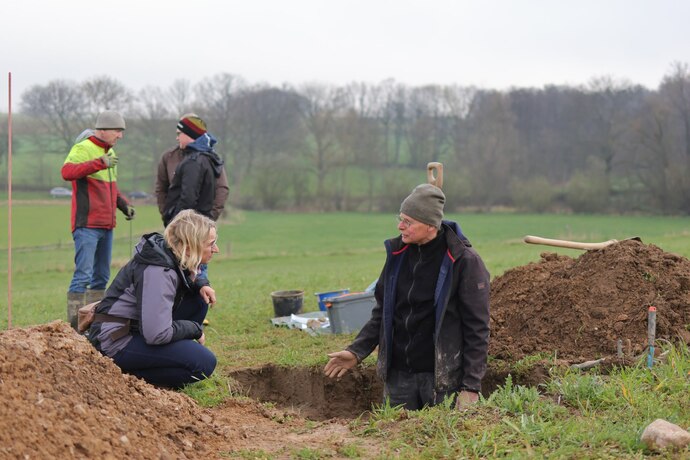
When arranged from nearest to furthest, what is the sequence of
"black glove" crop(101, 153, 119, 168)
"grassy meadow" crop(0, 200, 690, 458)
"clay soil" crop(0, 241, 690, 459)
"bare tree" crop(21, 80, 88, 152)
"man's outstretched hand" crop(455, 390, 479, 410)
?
1. "clay soil" crop(0, 241, 690, 459)
2. "grassy meadow" crop(0, 200, 690, 458)
3. "man's outstretched hand" crop(455, 390, 479, 410)
4. "black glove" crop(101, 153, 119, 168)
5. "bare tree" crop(21, 80, 88, 152)

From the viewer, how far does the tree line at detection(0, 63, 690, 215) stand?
56.5 metres

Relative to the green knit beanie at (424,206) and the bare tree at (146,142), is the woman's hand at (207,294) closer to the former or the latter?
the green knit beanie at (424,206)

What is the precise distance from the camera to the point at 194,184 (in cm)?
778

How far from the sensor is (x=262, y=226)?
4500cm

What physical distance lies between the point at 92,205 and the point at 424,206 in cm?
448

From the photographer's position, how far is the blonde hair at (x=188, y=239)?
5035 millimetres

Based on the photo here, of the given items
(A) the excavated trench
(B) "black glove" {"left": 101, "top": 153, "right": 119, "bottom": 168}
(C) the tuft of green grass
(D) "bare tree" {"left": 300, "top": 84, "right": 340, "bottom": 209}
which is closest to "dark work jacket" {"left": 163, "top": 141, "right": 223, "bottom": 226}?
(B) "black glove" {"left": 101, "top": 153, "right": 119, "bottom": 168}

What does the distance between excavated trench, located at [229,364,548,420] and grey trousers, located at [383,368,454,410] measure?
3.26 ft

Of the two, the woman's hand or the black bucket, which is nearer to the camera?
the woman's hand

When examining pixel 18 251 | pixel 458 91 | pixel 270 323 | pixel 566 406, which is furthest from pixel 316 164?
pixel 566 406

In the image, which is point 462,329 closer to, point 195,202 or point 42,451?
point 42,451

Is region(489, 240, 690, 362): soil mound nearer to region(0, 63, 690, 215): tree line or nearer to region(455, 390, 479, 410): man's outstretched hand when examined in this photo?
region(455, 390, 479, 410): man's outstretched hand

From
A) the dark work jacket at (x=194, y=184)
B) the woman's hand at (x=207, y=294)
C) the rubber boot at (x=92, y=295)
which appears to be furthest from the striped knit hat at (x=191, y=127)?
the woman's hand at (x=207, y=294)

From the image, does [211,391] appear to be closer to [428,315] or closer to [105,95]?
[428,315]
